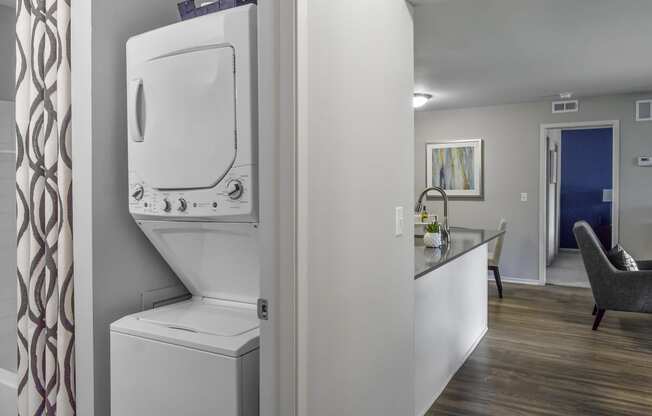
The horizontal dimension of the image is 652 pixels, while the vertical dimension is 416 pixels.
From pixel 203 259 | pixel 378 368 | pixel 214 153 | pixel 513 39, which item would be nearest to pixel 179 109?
pixel 214 153

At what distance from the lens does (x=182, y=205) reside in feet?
4.82

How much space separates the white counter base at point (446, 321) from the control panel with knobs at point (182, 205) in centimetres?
138

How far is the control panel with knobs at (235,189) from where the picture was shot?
134 cm

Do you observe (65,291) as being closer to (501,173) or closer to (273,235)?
(273,235)

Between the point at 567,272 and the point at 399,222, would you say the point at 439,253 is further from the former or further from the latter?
the point at 567,272

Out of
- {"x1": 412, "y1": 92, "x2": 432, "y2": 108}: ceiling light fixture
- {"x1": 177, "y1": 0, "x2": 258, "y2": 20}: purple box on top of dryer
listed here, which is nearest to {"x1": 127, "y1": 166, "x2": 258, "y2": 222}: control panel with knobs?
{"x1": 177, "y1": 0, "x2": 258, "y2": 20}: purple box on top of dryer

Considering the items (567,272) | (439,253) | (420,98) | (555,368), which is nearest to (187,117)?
(439,253)

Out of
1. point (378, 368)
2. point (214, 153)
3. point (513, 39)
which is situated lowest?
point (378, 368)

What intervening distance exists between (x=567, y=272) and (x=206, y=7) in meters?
6.60

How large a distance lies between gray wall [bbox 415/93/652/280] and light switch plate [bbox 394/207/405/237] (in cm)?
461

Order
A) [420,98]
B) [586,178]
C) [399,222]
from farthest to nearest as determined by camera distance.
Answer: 1. [586,178]
2. [420,98]
3. [399,222]

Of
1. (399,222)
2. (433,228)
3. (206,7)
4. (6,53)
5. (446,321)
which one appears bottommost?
(446,321)

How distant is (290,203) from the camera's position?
118cm

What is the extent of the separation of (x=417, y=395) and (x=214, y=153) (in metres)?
1.76
